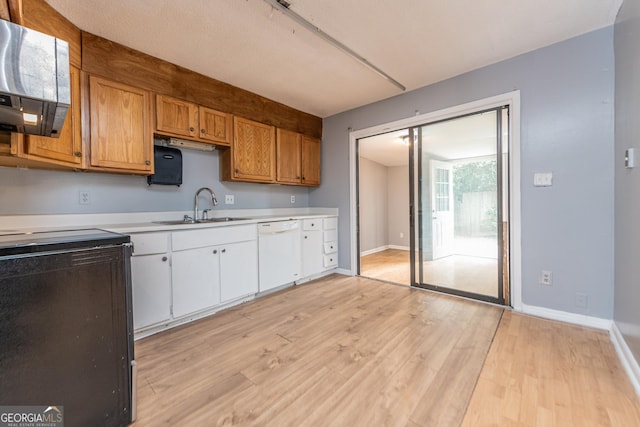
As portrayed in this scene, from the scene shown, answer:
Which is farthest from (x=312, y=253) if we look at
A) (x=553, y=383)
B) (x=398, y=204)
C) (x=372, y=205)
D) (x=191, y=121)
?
(x=398, y=204)

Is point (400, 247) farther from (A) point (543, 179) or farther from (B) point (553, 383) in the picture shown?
(B) point (553, 383)

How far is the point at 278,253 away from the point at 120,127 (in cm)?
198

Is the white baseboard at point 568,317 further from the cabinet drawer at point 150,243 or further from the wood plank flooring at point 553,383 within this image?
the cabinet drawer at point 150,243

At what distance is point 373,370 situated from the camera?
65.6 inches

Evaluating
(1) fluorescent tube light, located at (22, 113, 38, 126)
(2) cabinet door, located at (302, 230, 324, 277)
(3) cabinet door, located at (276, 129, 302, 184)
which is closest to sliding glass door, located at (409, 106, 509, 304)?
(2) cabinet door, located at (302, 230, 324, 277)

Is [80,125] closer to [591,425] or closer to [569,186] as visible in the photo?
[591,425]

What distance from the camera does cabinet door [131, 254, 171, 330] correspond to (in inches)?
80.7

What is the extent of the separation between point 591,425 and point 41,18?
3.93 metres

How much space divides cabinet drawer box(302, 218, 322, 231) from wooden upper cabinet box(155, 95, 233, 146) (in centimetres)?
140

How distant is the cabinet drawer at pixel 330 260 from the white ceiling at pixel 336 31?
7.93 feet

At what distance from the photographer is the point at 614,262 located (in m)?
2.05

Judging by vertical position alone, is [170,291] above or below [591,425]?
above

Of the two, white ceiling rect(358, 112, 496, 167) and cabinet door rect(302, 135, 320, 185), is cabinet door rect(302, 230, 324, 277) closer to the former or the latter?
cabinet door rect(302, 135, 320, 185)

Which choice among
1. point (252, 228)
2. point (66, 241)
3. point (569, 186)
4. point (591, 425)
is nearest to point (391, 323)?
point (591, 425)
